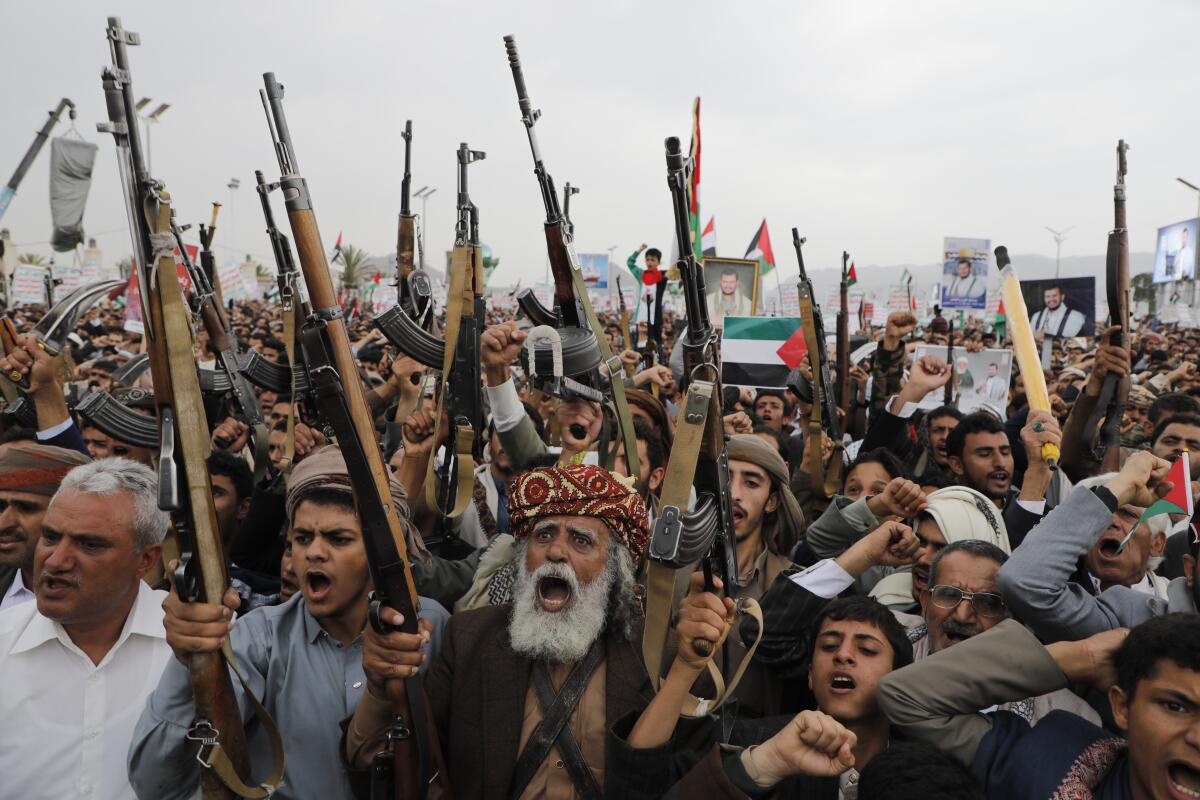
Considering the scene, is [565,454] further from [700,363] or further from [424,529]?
[700,363]

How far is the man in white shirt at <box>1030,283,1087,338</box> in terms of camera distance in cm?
1030

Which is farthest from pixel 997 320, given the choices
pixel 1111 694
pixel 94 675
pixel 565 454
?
pixel 94 675

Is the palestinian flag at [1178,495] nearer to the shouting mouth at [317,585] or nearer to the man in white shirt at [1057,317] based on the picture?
the shouting mouth at [317,585]

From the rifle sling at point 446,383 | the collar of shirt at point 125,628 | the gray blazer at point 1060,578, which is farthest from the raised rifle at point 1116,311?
the collar of shirt at point 125,628

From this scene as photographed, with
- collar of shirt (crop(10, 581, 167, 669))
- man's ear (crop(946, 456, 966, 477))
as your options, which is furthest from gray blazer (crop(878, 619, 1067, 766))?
man's ear (crop(946, 456, 966, 477))

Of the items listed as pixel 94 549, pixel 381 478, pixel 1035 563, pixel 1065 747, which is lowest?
pixel 1065 747

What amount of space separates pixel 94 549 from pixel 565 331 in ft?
6.48

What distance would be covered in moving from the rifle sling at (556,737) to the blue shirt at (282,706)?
16.1 inches

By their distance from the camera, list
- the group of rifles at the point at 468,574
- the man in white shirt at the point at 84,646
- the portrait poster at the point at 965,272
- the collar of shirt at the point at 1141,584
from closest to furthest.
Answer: the group of rifles at the point at 468,574 → the man in white shirt at the point at 84,646 → the collar of shirt at the point at 1141,584 → the portrait poster at the point at 965,272

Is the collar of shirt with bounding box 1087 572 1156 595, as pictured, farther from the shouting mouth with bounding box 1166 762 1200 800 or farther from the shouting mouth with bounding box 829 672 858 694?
the shouting mouth with bounding box 1166 762 1200 800

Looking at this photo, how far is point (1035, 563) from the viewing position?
2.76m

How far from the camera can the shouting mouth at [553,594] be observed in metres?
2.75

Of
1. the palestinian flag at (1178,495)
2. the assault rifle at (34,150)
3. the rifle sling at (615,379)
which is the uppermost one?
the assault rifle at (34,150)

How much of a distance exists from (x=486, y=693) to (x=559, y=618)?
295 millimetres
